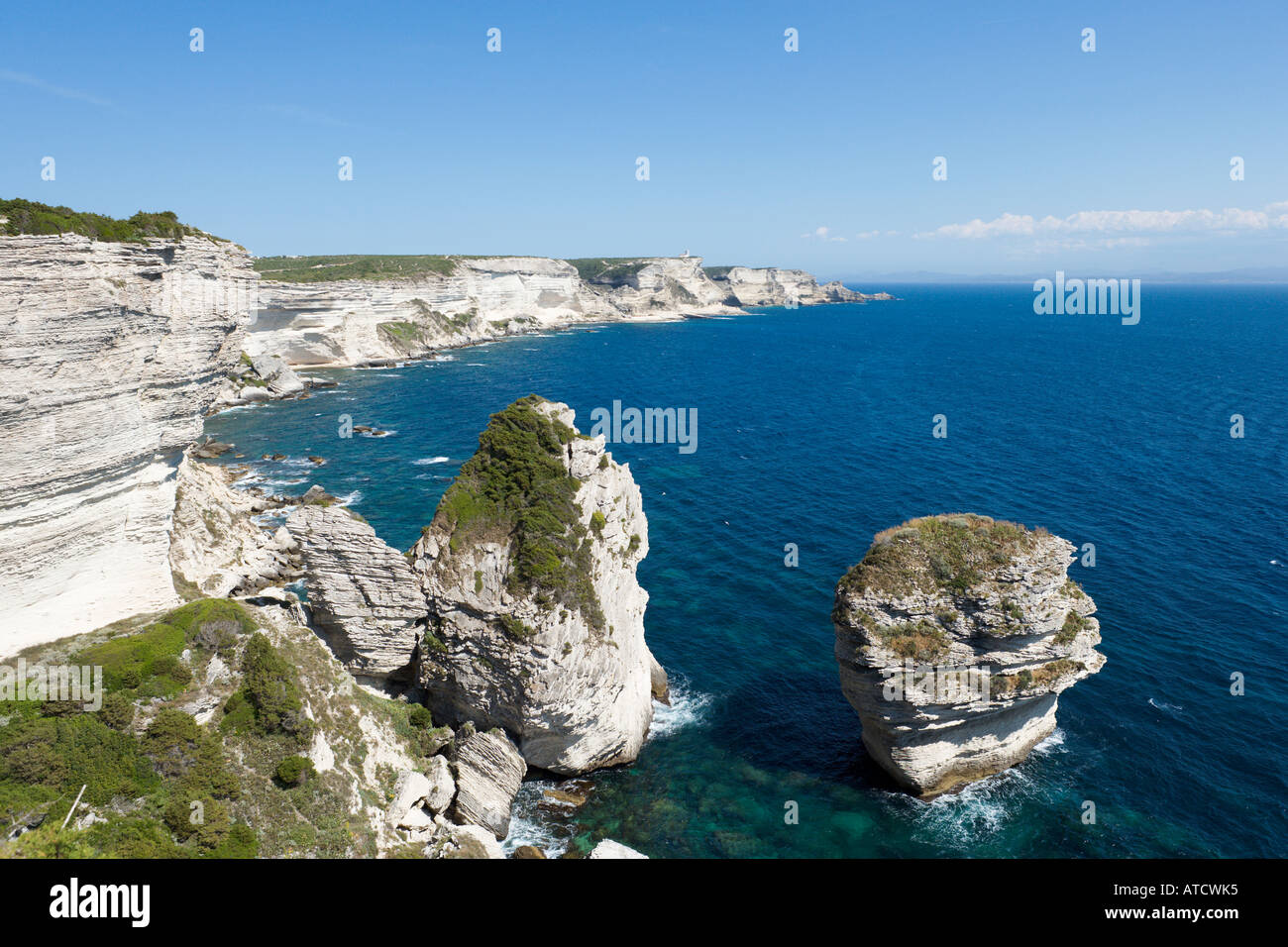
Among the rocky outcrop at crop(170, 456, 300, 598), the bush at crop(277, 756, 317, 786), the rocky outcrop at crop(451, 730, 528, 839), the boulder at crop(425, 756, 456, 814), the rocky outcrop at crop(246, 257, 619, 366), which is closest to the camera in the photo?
the bush at crop(277, 756, 317, 786)

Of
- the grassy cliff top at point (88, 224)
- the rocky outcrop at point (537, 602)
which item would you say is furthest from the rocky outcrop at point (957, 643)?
the grassy cliff top at point (88, 224)

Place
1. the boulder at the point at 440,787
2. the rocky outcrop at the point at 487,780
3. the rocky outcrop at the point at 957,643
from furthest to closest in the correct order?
1. the rocky outcrop at the point at 957,643
2. the rocky outcrop at the point at 487,780
3. the boulder at the point at 440,787

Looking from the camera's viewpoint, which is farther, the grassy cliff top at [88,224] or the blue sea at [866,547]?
the blue sea at [866,547]

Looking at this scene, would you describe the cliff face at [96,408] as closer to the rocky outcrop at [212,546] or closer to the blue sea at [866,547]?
the rocky outcrop at [212,546]

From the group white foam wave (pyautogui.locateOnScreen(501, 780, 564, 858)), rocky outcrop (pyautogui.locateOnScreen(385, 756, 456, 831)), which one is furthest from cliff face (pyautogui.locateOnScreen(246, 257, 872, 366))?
white foam wave (pyautogui.locateOnScreen(501, 780, 564, 858))

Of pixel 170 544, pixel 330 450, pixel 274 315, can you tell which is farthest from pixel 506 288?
pixel 170 544

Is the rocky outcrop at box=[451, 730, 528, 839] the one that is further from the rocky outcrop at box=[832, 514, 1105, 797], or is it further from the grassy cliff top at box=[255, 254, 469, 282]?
the grassy cliff top at box=[255, 254, 469, 282]
